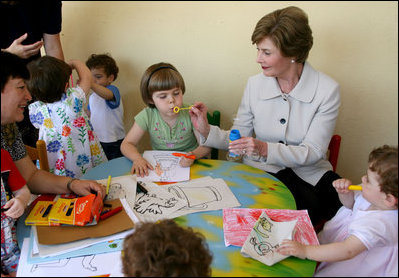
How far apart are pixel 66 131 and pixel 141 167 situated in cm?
55

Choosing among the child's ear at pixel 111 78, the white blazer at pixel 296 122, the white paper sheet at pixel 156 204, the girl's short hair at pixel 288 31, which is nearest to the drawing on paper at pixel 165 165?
the white paper sheet at pixel 156 204

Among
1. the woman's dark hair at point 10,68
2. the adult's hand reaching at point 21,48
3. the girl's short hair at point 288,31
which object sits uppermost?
the girl's short hair at point 288,31

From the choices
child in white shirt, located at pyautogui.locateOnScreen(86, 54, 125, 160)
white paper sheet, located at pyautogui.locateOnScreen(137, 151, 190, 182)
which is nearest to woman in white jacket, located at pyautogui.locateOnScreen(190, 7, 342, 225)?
white paper sheet, located at pyautogui.locateOnScreen(137, 151, 190, 182)

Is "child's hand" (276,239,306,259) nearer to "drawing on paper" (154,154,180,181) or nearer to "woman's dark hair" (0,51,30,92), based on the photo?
"drawing on paper" (154,154,180,181)

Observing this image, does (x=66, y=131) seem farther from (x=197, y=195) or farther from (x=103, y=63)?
(x=197, y=195)

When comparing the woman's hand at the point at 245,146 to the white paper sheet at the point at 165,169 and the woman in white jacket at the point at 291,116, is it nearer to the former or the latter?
the woman in white jacket at the point at 291,116

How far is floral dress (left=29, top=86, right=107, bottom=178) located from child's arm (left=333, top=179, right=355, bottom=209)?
1.29 meters

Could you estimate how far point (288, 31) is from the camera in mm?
1480

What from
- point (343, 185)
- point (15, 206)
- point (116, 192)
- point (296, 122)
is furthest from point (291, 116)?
point (15, 206)

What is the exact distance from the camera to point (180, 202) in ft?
4.00

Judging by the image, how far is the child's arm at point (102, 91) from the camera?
2.11m

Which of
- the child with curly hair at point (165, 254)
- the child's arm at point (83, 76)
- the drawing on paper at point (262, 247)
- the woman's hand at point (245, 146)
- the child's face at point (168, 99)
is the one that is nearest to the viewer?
the child with curly hair at point (165, 254)

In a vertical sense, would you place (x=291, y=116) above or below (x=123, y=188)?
above

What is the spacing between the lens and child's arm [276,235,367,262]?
929 mm
